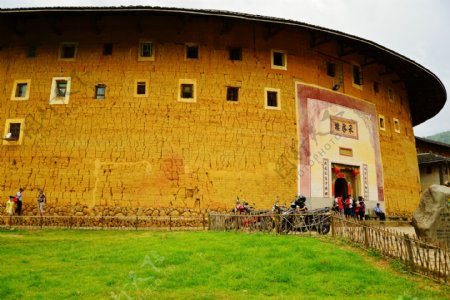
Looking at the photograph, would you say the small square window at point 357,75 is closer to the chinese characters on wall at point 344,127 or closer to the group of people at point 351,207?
the chinese characters on wall at point 344,127

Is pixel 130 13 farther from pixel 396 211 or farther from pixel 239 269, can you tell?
pixel 396 211

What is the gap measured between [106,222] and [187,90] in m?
5.76

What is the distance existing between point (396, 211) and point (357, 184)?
263 cm

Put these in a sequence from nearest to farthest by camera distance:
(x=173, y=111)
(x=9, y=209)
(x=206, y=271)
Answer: (x=206, y=271) < (x=9, y=209) < (x=173, y=111)

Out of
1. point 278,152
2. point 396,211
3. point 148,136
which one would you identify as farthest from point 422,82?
point 148,136

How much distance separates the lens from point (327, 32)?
1603 centimetres

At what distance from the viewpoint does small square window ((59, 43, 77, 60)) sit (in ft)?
52.6

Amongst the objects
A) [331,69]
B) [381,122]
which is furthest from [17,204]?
[381,122]

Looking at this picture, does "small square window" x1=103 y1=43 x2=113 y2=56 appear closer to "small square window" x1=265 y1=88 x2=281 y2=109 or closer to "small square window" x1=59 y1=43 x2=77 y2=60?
"small square window" x1=59 y1=43 x2=77 y2=60

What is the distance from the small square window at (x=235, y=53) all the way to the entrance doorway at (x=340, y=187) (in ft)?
21.9

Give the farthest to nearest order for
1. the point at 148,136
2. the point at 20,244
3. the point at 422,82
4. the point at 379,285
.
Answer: the point at 422,82 → the point at 148,136 → the point at 20,244 → the point at 379,285

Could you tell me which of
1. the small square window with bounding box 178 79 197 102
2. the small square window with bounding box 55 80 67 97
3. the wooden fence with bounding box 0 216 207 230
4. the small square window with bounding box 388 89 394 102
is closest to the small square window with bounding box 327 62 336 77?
the small square window with bounding box 388 89 394 102

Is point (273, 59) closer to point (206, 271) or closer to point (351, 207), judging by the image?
point (351, 207)

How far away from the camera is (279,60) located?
16.6m
